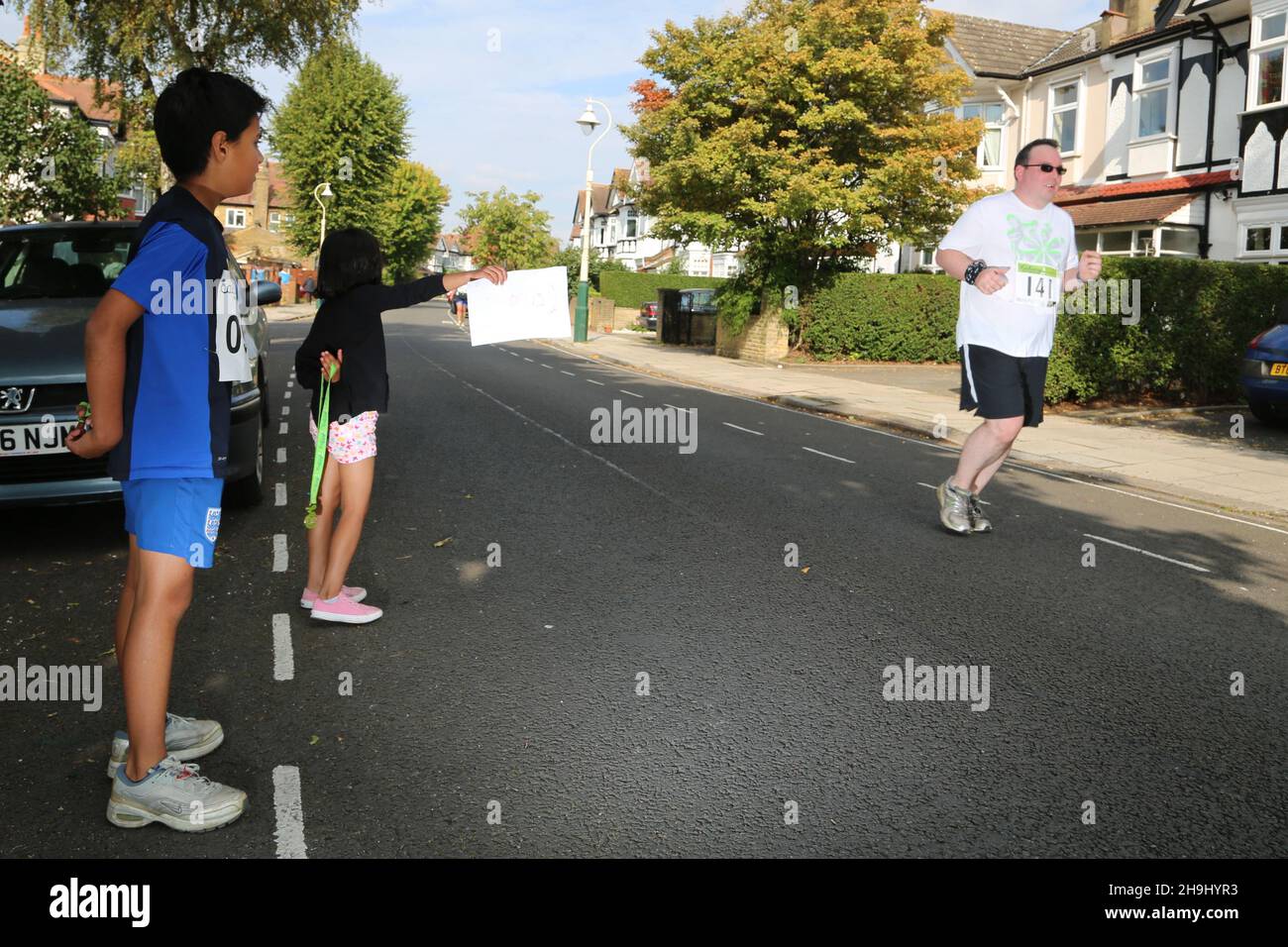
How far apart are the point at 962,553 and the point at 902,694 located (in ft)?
8.08

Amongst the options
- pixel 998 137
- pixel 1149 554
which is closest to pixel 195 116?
pixel 1149 554

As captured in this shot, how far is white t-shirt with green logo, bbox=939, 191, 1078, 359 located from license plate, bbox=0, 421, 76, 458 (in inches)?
203

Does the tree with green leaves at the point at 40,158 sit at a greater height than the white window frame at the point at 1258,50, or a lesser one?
lesser

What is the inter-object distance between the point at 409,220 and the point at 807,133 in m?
56.6

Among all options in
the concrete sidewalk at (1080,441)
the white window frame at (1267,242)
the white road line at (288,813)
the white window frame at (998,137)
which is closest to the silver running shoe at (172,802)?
the white road line at (288,813)

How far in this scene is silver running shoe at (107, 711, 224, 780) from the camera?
127 inches

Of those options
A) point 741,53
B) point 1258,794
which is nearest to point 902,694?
point 1258,794

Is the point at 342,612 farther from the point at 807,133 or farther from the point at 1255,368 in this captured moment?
the point at 807,133

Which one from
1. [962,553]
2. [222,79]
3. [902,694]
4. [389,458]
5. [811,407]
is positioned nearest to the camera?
[222,79]

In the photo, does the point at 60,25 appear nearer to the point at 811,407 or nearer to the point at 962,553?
Result: the point at 811,407

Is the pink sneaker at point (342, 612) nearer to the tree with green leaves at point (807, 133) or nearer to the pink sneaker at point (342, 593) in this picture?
the pink sneaker at point (342, 593)

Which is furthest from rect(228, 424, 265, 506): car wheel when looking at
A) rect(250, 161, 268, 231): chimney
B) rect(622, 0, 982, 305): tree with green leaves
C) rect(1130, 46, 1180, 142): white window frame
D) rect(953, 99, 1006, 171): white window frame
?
rect(250, 161, 268, 231): chimney

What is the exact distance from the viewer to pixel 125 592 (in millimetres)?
3131

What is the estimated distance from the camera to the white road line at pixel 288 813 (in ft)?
9.14
